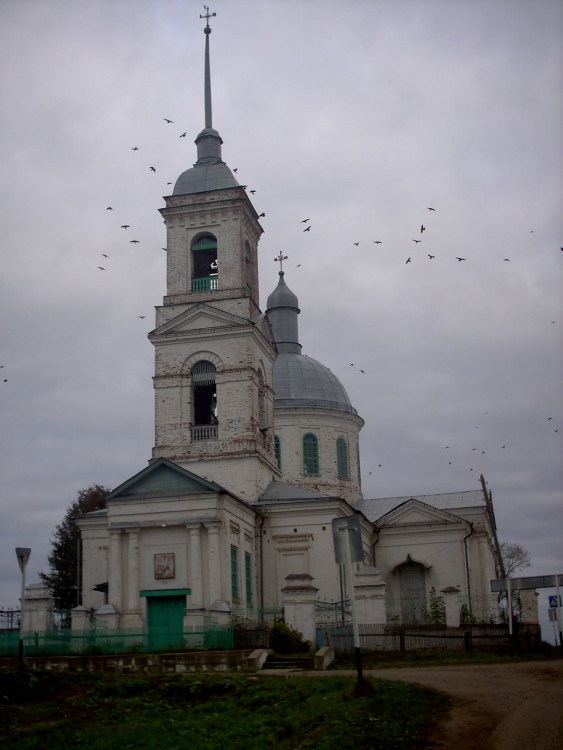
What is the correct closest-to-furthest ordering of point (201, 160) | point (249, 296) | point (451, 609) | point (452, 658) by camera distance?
1. point (452, 658)
2. point (451, 609)
3. point (249, 296)
4. point (201, 160)

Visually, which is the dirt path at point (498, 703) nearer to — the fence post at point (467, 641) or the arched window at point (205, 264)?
the fence post at point (467, 641)

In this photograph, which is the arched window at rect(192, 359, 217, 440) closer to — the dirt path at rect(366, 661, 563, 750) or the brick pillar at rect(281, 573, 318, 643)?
the brick pillar at rect(281, 573, 318, 643)

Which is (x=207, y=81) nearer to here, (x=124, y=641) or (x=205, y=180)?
(x=205, y=180)

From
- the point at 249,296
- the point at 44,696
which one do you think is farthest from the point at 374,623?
the point at 249,296

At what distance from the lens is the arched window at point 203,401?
33062mm

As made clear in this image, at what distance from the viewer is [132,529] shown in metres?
28.8

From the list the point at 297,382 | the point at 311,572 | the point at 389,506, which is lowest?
the point at 311,572

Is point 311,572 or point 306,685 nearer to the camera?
point 306,685

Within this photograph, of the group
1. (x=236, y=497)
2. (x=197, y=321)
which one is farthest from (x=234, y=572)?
(x=197, y=321)

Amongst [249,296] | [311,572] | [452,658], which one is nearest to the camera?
[452,658]

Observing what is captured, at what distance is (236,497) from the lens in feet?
97.7

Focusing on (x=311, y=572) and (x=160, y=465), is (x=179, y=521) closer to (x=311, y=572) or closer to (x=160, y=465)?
(x=160, y=465)

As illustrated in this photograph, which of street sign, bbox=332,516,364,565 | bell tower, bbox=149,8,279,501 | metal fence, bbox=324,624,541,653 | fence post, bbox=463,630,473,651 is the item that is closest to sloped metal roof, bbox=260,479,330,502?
bell tower, bbox=149,8,279,501

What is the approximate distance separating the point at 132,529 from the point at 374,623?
26.5 ft
